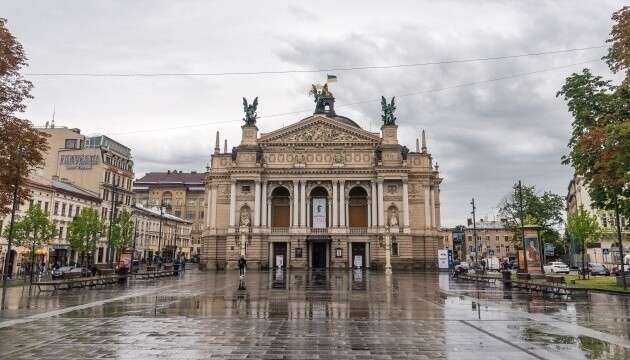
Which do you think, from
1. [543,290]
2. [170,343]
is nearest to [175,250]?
[543,290]

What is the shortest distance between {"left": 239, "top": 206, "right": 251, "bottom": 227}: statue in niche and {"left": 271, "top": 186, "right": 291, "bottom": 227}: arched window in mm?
4426

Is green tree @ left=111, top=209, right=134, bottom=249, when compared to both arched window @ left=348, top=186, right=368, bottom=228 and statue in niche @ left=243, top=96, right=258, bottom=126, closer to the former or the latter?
statue in niche @ left=243, top=96, right=258, bottom=126

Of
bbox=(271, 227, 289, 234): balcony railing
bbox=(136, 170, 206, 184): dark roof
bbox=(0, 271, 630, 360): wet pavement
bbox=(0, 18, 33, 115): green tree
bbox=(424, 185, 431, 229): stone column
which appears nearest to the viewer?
bbox=(0, 271, 630, 360): wet pavement

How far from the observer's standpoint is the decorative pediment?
81.2 m

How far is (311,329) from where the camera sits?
1468cm

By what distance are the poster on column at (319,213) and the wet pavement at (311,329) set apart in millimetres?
56309

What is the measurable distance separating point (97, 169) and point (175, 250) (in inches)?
1534

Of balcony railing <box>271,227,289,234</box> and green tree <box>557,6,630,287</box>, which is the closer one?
green tree <box>557,6,630,287</box>

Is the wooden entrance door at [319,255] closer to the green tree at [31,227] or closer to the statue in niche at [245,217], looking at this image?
the statue in niche at [245,217]

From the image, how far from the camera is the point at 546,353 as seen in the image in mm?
11359

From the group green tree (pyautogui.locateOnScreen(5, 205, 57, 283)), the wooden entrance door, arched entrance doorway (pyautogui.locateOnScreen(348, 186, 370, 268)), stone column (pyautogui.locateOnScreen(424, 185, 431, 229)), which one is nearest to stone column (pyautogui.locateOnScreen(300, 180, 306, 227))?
the wooden entrance door

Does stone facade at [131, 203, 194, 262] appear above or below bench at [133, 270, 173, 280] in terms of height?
above

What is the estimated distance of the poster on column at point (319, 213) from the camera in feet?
263

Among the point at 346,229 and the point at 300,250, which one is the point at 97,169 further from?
the point at 346,229
